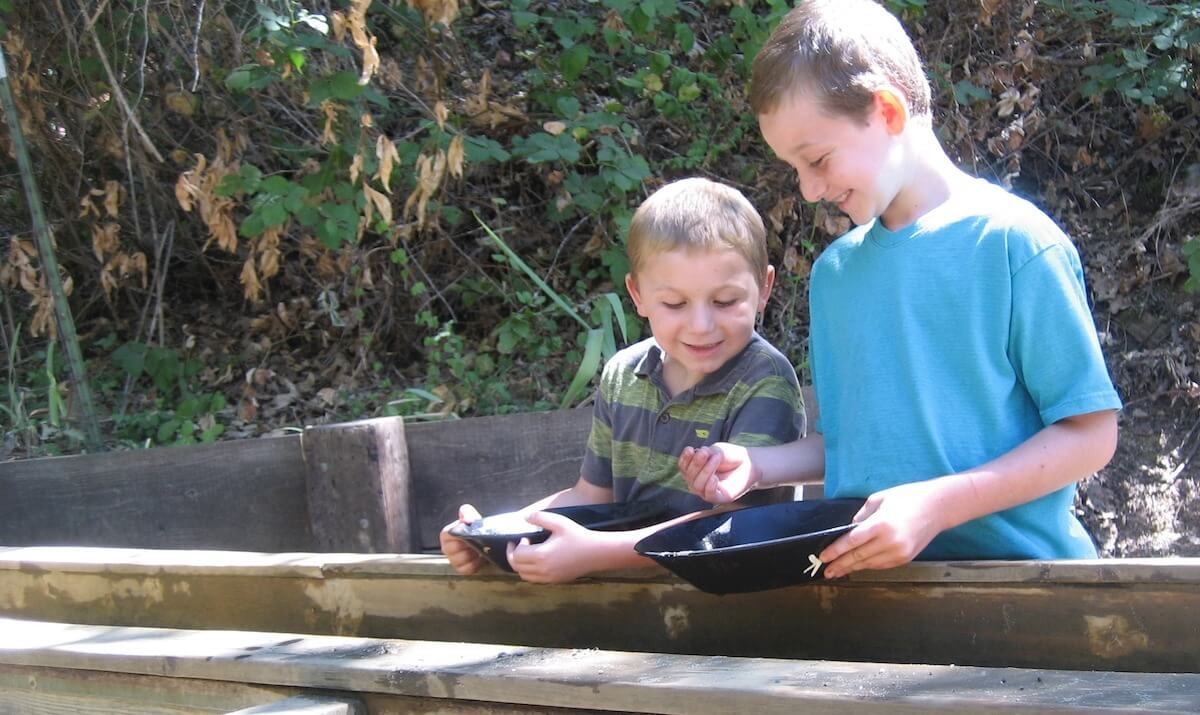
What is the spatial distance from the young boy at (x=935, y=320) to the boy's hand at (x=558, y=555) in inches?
8.0

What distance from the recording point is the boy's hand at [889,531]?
1.55 meters

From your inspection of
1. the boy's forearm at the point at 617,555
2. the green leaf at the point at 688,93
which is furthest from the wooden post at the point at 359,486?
the green leaf at the point at 688,93

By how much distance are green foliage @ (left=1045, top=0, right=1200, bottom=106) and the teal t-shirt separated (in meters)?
→ 2.93

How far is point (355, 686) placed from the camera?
1680mm

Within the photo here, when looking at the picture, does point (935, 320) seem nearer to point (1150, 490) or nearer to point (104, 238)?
point (1150, 490)

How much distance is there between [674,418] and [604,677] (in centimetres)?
91

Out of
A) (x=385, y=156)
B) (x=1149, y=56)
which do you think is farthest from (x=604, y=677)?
(x=1149, y=56)

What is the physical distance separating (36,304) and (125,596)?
2.68m

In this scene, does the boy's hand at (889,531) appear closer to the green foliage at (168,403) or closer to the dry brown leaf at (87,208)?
the green foliage at (168,403)

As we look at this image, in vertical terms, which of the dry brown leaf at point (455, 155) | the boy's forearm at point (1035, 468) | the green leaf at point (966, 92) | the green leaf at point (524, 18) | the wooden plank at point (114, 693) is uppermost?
the green leaf at point (524, 18)

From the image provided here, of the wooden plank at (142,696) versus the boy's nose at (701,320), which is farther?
the boy's nose at (701,320)

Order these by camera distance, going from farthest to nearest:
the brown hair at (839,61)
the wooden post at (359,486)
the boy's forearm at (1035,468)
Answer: the wooden post at (359,486) < the brown hair at (839,61) < the boy's forearm at (1035,468)

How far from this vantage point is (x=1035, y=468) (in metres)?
1.68

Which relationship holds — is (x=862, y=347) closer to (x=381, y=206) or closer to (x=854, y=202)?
(x=854, y=202)
